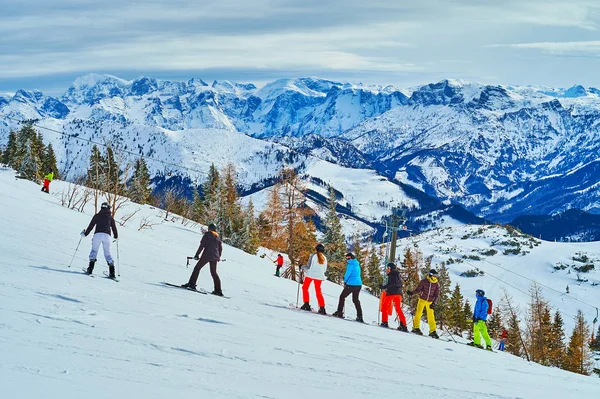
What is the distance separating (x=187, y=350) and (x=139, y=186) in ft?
183

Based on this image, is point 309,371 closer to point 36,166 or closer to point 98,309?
point 98,309

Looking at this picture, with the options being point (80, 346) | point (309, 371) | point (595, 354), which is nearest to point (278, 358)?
point (309, 371)

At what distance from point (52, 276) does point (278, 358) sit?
6.06m

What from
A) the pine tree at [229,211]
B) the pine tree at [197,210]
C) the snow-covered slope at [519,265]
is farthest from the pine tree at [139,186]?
the snow-covered slope at [519,265]

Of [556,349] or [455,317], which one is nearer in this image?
[556,349]

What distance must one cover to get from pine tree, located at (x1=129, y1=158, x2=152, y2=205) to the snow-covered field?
4235cm

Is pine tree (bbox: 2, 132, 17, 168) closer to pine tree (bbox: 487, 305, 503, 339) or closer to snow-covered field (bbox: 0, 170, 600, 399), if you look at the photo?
snow-covered field (bbox: 0, 170, 600, 399)

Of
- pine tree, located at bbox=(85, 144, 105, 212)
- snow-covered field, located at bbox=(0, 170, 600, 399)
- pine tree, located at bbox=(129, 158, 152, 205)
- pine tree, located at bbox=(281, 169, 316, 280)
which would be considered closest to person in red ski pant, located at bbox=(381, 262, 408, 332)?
snow-covered field, located at bbox=(0, 170, 600, 399)

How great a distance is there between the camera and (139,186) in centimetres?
6009

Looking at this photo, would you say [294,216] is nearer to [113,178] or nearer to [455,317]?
[113,178]

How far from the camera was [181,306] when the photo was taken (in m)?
10.9

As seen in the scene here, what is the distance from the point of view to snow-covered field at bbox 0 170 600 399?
5.68 m

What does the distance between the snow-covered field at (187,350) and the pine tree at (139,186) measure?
42347 millimetres

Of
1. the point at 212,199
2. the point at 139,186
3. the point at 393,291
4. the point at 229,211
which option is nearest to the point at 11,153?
the point at 139,186
